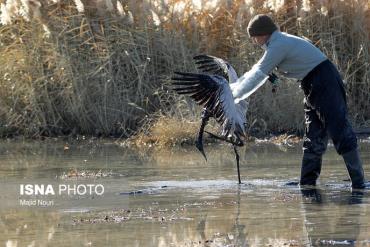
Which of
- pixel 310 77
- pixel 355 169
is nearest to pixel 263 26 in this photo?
pixel 310 77

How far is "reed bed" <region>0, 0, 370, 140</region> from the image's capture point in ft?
52.7

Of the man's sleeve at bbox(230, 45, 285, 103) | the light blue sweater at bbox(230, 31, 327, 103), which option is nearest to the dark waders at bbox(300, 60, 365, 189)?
the light blue sweater at bbox(230, 31, 327, 103)

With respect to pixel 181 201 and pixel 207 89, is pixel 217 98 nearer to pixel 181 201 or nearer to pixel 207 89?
pixel 207 89

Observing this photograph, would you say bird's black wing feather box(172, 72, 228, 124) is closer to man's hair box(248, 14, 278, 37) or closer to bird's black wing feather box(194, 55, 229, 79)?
man's hair box(248, 14, 278, 37)

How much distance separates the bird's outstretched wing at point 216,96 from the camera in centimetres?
1037

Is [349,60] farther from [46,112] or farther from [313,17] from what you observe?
[46,112]

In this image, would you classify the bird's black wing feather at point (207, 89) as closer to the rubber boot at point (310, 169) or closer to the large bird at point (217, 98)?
the large bird at point (217, 98)

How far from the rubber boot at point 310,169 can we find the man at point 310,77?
36cm

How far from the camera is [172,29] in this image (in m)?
16.5

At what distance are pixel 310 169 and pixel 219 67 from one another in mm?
1550

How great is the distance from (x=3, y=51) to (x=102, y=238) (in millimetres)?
9326

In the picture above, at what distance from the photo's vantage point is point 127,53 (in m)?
16.2

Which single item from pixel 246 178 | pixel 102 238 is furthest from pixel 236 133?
pixel 102 238

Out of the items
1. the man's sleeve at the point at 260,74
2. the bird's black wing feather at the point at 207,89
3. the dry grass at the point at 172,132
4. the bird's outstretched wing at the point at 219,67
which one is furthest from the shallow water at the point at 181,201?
the bird's outstretched wing at the point at 219,67
